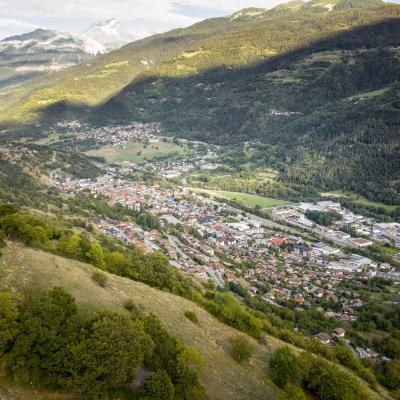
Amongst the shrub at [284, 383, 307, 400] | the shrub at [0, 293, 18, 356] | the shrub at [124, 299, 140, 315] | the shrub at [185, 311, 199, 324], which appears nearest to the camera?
the shrub at [0, 293, 18, 356]

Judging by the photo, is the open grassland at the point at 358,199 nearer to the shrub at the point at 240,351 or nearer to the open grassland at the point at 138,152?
the open grassland at the point at 138,152

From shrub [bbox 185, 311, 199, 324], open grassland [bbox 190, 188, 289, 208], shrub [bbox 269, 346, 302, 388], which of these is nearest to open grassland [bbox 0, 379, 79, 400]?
shrub [bbox 185, 311, 199, 324]

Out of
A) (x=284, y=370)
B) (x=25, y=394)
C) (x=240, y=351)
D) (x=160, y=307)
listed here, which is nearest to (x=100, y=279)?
(x=160, y=307)

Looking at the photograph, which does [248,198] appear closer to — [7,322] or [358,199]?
[358,199]

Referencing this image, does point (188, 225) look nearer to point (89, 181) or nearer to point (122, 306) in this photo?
point (89, 181)

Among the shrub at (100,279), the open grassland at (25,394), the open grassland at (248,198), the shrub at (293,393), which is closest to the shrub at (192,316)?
the shrub at (100,279)

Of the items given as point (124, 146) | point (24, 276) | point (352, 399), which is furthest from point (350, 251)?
point (124, 146)

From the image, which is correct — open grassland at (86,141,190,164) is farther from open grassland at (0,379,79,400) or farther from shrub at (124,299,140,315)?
open grassland at (0,379,79,400)
